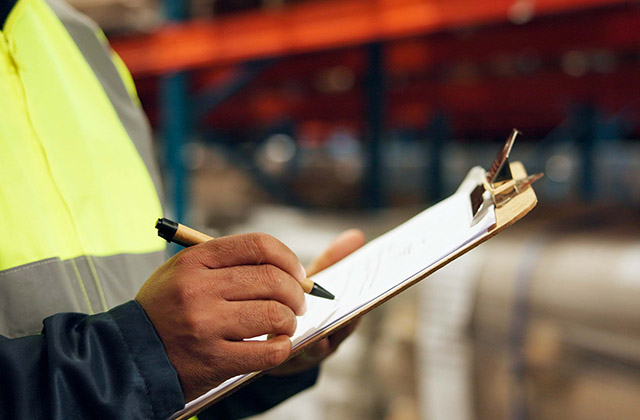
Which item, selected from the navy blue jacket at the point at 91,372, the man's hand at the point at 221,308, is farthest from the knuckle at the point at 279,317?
the navy blue jacket at the point at 91,372

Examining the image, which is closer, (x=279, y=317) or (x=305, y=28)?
(x=279, y=317)

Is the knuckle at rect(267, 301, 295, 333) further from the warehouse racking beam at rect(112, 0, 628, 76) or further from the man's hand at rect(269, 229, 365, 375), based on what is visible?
the warehouse racking beam at rect(112, 0, 628, 76)

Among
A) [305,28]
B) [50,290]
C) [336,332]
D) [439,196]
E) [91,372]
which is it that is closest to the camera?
[91,372]

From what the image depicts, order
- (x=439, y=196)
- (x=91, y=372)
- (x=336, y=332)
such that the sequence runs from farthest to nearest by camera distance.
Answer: (x=439, y=196) < (x=336, y=332) < (x=91, y=372)

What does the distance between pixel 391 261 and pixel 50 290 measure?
40 cm

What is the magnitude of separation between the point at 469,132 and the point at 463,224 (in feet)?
21.4

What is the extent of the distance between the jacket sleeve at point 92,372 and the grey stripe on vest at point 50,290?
0.23 ft

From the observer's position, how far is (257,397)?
0.92 metres

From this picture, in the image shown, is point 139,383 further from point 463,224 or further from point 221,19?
point 221,19

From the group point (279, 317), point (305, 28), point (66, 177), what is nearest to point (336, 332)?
point (279, 317)

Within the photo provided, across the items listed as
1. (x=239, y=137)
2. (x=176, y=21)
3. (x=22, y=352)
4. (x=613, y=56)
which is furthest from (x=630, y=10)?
(x=239, y=137)

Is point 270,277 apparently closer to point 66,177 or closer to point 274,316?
point 274,316

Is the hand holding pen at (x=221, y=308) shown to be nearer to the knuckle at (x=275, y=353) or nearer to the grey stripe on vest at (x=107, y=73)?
the knuckle at (x=275, y=353)

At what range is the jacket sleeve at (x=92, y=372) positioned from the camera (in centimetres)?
50
